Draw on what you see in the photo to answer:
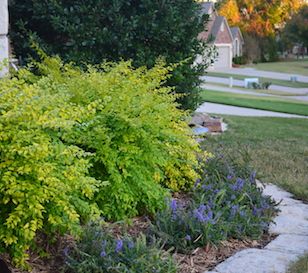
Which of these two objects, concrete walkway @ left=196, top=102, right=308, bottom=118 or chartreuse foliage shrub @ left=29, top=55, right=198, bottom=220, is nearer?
chartreuse foliage shrub @ left=29, top=55, right=198, bottom=220

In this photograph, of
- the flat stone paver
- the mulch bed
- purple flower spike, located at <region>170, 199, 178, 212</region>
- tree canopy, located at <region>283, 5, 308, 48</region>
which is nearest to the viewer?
the mulch bed

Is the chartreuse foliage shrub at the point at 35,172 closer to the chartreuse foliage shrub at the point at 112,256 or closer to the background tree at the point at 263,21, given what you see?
the chartreuse foliage shrub at the point at 112,256

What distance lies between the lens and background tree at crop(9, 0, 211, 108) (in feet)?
20.6

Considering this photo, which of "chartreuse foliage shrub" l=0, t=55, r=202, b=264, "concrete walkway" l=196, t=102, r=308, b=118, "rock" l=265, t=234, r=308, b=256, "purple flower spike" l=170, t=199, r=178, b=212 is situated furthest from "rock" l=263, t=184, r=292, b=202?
"concrete walkway" l=196, t=102, r=308, b=118

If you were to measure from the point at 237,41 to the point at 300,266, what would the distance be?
52360 mm

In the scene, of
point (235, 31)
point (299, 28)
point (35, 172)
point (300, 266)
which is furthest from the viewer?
point (235, 31)

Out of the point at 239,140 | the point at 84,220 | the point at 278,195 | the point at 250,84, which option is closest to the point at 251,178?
the point at 278,195

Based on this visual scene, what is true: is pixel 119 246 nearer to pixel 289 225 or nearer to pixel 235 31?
pixel 289 225

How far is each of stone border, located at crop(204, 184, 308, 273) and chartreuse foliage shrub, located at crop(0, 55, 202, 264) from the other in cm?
74

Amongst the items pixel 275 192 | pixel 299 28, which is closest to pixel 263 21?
pixel 299 28

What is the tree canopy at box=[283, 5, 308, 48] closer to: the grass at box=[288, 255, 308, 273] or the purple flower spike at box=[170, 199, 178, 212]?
the purple flower spike at box=[170, 199, 178, 212]

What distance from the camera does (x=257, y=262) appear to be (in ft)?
11.8

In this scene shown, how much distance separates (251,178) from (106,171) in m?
1.60

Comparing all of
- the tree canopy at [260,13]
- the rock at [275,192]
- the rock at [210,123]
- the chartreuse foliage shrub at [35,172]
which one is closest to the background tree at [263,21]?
the tree canopy at [260,13]
